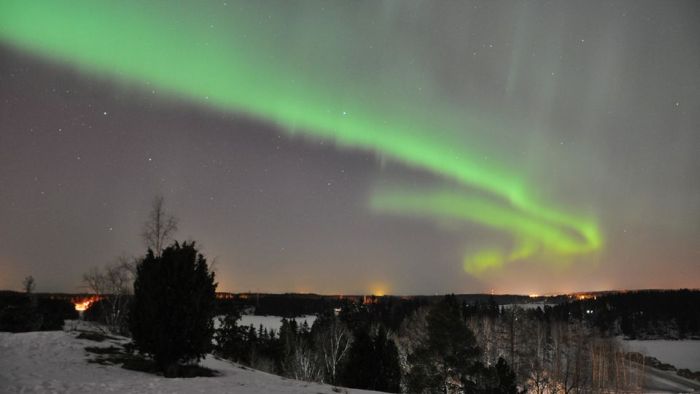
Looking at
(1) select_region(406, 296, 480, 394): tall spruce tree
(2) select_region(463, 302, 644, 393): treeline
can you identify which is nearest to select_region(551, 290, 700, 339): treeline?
(2) select_region(463, 302, 644, 393): treeline

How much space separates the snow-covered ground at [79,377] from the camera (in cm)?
1547

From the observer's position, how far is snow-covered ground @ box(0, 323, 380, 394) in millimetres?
15469

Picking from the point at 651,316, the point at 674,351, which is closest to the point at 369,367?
the point at 674,351

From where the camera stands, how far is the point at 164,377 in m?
19.1

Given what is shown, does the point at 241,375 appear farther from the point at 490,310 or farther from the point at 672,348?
the point at 672,348

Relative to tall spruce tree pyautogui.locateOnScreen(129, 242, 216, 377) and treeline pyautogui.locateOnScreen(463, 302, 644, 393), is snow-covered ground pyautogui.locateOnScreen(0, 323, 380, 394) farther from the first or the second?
treeline pyautogui.locateOnScreen(463, 302, 644, 393)

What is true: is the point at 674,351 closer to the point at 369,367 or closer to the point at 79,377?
the point at 369,367

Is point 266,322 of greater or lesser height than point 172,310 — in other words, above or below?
below

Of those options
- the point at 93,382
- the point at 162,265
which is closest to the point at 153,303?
the point at 162,265

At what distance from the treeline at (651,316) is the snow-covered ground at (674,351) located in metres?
10.3

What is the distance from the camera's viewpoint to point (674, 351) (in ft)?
Answer: 430

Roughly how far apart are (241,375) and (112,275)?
2533 cm

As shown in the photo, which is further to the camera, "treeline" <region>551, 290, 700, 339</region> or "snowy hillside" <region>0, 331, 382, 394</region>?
"treeline" <region>551, 290, 700, 339</region>

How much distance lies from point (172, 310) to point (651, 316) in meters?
202
